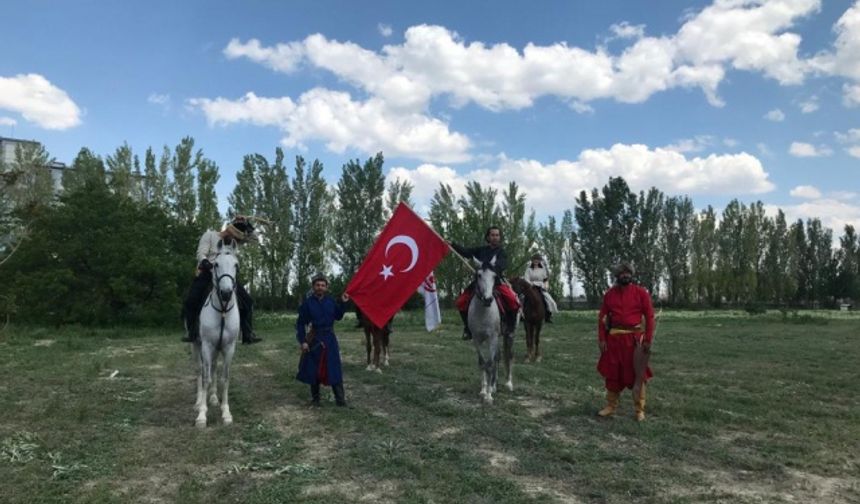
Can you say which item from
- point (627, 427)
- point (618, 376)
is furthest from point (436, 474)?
point (618, 376)

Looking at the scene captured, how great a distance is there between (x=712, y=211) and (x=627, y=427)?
6926cm

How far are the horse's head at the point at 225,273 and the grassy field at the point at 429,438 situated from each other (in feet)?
5.50

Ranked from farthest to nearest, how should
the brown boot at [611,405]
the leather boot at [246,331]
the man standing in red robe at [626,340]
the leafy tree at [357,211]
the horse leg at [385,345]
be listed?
the leafy tree at [357,211]
the horse leg at [385,345]
the leather boot at [246,331]
the brown boot at [611,405]
the man standing in red robe at [626,340]

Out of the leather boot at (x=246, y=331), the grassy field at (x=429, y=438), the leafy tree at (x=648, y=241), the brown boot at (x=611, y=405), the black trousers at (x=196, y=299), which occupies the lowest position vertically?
the grassy field at (x=429, y=438)

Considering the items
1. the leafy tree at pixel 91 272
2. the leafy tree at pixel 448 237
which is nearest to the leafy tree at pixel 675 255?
the leafy tree at pixel 448 237

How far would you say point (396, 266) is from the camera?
970 cm

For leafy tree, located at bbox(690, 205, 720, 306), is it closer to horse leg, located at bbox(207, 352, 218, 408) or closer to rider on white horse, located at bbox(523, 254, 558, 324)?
rider on white horse, located at bbox(523, 254, 558, 324)

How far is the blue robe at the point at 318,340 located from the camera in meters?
9.04

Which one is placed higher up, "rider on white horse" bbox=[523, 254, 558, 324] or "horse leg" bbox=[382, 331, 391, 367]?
"rider on white horse" bbox=[523, 254, 558, 324]

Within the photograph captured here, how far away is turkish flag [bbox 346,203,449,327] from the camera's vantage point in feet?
31.4

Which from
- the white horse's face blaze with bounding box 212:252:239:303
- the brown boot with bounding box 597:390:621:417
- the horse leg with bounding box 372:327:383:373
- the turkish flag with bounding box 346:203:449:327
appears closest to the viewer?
the white horse's face blaze with bounding box 212:252:239:303

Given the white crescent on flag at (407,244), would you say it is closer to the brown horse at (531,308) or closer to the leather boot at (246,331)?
the leather boot at (246,331)

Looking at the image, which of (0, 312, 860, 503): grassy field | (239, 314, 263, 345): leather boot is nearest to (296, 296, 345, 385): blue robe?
(0, 312, 860, 503): grassy field

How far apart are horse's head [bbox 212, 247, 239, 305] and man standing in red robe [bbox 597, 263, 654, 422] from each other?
5.09m
